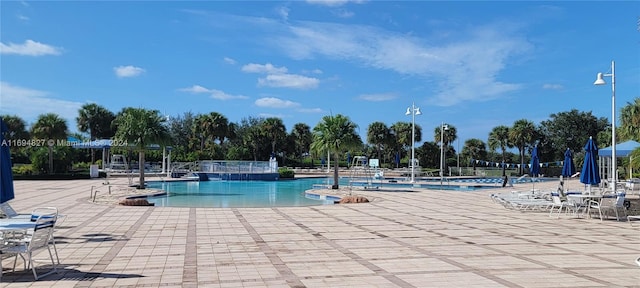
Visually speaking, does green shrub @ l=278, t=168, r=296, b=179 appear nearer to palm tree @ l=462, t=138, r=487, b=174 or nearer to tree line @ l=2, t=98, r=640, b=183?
tree line @ l=2, t=98, r=640, b=183

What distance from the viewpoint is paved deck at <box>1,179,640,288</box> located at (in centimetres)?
565

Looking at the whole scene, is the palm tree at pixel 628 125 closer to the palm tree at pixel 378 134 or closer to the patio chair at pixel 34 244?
the palm tree at pixel 378 134

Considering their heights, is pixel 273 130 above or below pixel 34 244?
above

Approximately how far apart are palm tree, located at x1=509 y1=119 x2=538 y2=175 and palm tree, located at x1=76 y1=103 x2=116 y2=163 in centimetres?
4377

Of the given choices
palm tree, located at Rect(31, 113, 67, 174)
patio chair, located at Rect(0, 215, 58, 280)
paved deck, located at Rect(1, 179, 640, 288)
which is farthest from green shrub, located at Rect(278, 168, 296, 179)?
patio chair, located at Rect(0, 215, 58, 280)

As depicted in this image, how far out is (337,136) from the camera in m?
22.1

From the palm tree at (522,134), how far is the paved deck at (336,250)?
133 feet

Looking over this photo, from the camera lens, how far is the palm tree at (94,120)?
49.7m

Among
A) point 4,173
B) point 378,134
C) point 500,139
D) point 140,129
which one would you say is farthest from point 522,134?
point 4,173

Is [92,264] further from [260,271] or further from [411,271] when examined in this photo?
[411,271]


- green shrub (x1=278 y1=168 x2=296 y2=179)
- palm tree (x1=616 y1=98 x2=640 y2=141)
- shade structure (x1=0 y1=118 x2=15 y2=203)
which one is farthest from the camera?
green shrub (x1=278 y1=168 x2=296 y2=179)

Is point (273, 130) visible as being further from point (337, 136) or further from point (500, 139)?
point (337, 136)

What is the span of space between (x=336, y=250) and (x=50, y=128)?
3285 cm

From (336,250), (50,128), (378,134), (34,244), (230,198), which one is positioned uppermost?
(378,134)
